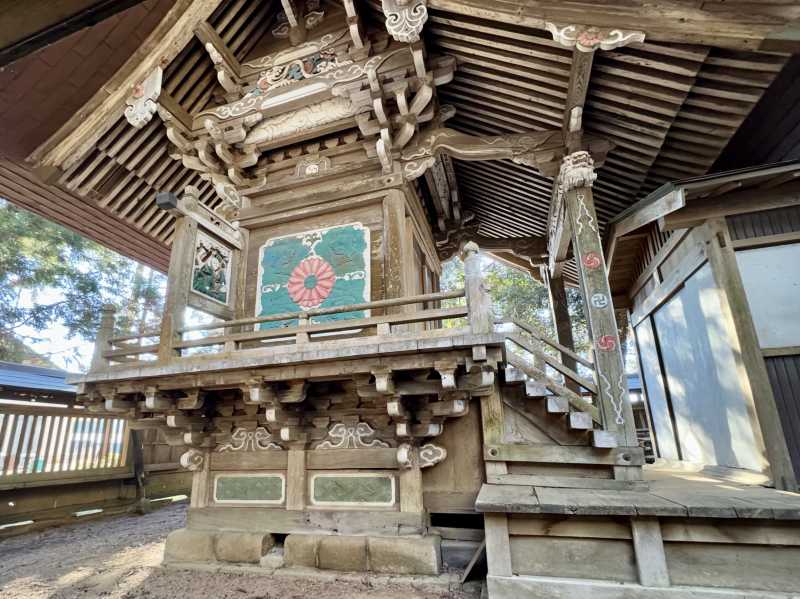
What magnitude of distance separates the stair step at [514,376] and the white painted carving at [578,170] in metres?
2.24

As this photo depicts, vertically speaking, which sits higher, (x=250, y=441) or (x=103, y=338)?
(x=103, y=338)

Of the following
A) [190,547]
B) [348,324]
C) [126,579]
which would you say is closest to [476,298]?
[348,324]

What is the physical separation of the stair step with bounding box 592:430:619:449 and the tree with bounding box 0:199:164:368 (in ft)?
59.8

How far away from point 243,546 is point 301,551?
760mm

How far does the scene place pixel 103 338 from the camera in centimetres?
482

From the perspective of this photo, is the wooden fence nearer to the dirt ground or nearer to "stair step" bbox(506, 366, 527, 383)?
the dirt ground

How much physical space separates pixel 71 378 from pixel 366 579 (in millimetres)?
3872

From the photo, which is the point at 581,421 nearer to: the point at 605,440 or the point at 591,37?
the point at 605,440

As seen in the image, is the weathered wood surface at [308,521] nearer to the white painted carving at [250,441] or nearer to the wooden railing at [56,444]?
the white painted carving at [250,441]

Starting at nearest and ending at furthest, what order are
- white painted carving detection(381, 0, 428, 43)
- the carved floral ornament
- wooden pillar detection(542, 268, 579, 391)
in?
the carved floral ornament, white painted carving detection(381, 0, 428, 43), wooden pillar detection(542, 268, 579, 391)

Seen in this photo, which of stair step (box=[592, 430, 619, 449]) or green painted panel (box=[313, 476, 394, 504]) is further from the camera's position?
green painted panel (box=[313, 476, 394, 504])

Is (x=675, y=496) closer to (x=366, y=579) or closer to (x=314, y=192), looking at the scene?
(x=366, y=579)

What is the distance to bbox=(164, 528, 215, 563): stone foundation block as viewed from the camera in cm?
466

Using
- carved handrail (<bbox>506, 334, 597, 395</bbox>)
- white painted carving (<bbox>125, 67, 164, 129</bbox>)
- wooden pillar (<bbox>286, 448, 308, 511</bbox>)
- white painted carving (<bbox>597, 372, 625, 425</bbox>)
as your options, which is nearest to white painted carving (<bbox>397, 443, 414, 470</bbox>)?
wooden pillar (<bbox>286, 448, 308, 511</bbox>)
